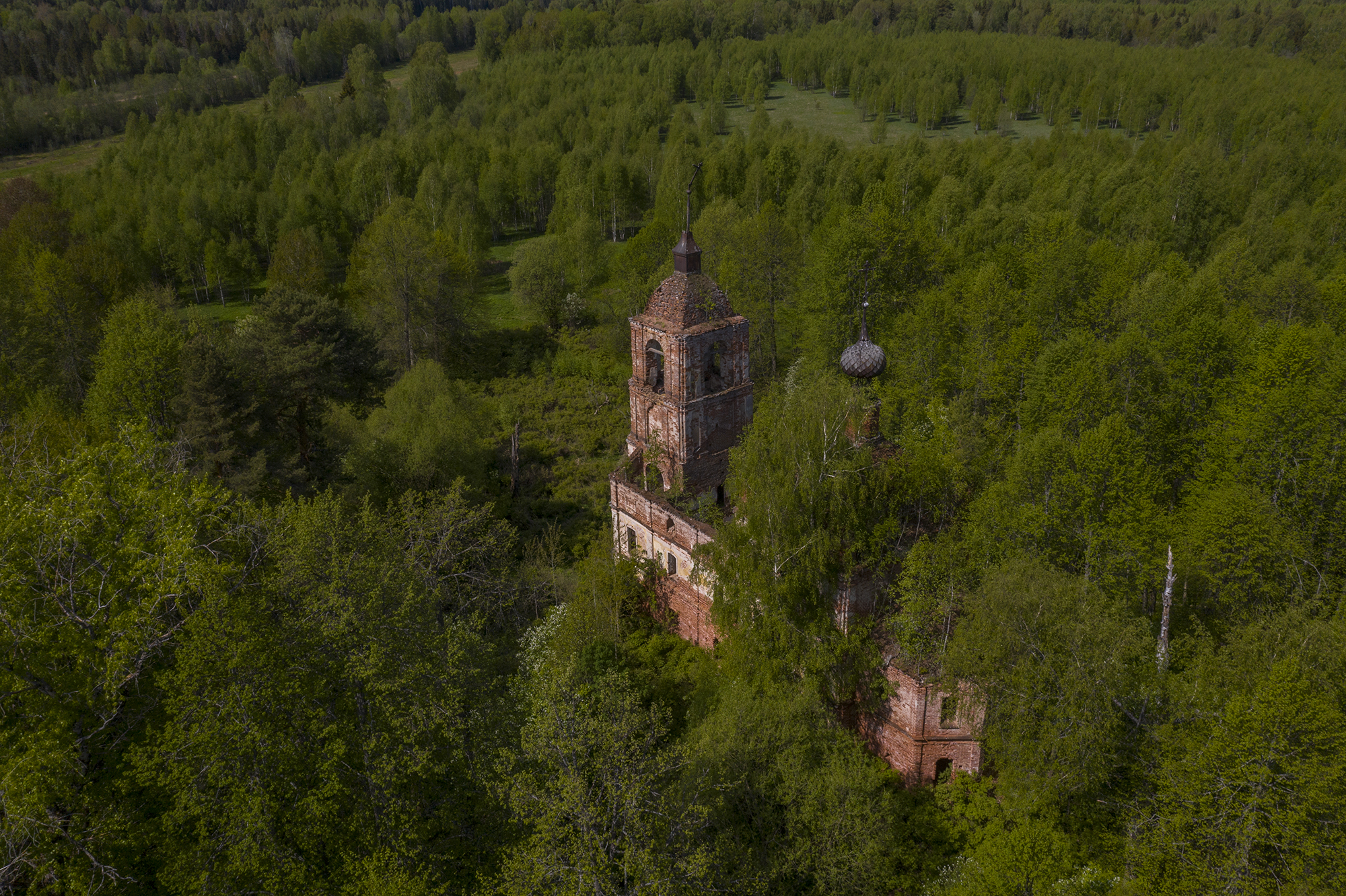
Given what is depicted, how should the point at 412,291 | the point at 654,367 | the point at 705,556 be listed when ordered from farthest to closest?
1. the point at 412,291
2. the point at 654,367
3. the point at 705,556

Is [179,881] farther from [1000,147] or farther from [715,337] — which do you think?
[1000,147]

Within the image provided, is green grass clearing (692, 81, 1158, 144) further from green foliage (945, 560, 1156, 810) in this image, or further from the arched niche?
green foliage (945, 560, 1156, 810)

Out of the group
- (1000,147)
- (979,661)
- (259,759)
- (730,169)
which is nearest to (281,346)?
(259,759)

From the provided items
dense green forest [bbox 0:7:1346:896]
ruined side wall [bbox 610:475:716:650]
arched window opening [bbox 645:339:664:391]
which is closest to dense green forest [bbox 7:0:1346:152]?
dense green forest [bbox 0:7:1346:896]

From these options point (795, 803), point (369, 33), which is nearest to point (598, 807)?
point (795, 803)

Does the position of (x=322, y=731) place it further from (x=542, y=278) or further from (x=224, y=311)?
(x=224, y=311)

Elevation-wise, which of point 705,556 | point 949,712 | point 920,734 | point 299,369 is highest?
point 705,556
